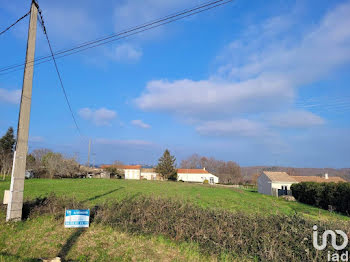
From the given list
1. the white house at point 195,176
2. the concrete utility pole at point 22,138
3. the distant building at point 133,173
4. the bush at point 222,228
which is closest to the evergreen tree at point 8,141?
the distant building at point 133,173

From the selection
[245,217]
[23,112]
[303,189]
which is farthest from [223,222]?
[303,189]

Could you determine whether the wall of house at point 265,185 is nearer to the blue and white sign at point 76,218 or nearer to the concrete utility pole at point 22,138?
the blue and white sign at point 76,218

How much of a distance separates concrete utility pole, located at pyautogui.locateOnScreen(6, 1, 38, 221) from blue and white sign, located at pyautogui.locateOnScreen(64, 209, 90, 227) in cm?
222

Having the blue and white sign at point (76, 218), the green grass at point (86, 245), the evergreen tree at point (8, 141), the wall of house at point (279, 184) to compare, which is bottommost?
the wall of house at point (279, 184)

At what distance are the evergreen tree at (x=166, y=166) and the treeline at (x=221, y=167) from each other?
87.8ft

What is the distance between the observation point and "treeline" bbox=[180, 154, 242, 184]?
86.8 meters

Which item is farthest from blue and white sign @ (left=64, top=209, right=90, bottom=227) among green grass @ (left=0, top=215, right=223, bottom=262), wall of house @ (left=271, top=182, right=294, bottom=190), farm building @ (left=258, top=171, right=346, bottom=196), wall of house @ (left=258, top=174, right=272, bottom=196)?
wall of house @ (left=258, top=174, right=272, bottom=196)

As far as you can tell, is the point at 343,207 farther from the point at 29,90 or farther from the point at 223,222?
the point at 29,90

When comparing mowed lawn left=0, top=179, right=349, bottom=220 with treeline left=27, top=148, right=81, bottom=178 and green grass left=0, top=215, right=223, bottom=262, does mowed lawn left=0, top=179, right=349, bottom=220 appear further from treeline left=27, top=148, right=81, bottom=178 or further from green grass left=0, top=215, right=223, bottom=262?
treeline left=27, top=148, right=81, bottom=178

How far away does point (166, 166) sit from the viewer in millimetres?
68562

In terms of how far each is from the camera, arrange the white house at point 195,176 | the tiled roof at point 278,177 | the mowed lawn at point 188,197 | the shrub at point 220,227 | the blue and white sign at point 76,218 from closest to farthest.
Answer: the shrub at point 220,227 < the blue and white sign at point 76,218 < the mowed lawn at point 188,197 < the tiled roof at point 278,177 < the white house at point 195,176

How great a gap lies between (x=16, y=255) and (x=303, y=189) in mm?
34383

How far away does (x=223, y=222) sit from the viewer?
18.7 ft

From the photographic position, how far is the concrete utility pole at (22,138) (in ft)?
24.7
